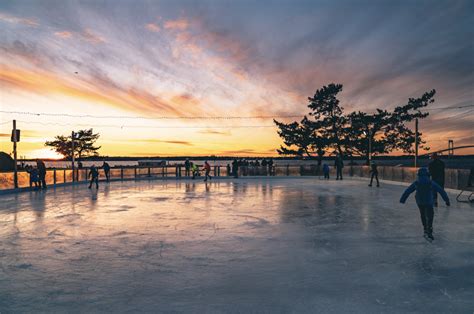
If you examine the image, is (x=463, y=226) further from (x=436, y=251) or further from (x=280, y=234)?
(x=280, y=234)

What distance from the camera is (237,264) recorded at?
529 centimetres

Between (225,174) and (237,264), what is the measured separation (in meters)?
32.6

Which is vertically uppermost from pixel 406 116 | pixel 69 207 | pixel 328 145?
pixel 406 116

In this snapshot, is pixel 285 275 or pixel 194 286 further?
pixel 285 275

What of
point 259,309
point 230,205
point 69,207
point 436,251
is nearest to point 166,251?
point 259,309

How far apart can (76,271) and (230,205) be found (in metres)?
7.93

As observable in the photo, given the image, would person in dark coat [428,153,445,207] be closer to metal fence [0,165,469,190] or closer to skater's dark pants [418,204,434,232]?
skater's dark pants [418,204,434,232]

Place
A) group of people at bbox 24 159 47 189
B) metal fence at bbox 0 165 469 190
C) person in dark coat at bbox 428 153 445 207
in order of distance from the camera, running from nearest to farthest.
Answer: person in dark coat at bbox 428 153 445 207
metal fence at bbox 0 165 469 190
group of people at bbox 24 159 47 189

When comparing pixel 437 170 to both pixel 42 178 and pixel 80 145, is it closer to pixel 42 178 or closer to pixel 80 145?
pixel 42 178

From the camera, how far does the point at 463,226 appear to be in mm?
8328

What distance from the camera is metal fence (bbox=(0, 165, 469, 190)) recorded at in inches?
715

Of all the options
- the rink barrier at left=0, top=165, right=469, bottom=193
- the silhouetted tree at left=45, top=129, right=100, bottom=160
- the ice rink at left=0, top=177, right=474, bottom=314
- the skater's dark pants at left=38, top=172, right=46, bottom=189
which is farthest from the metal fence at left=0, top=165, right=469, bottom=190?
the silhouetted tree at left=45, top=129, right=100, bottom=160

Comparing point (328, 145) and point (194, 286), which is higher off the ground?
point (328, 145)

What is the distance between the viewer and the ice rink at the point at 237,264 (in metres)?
3.86
